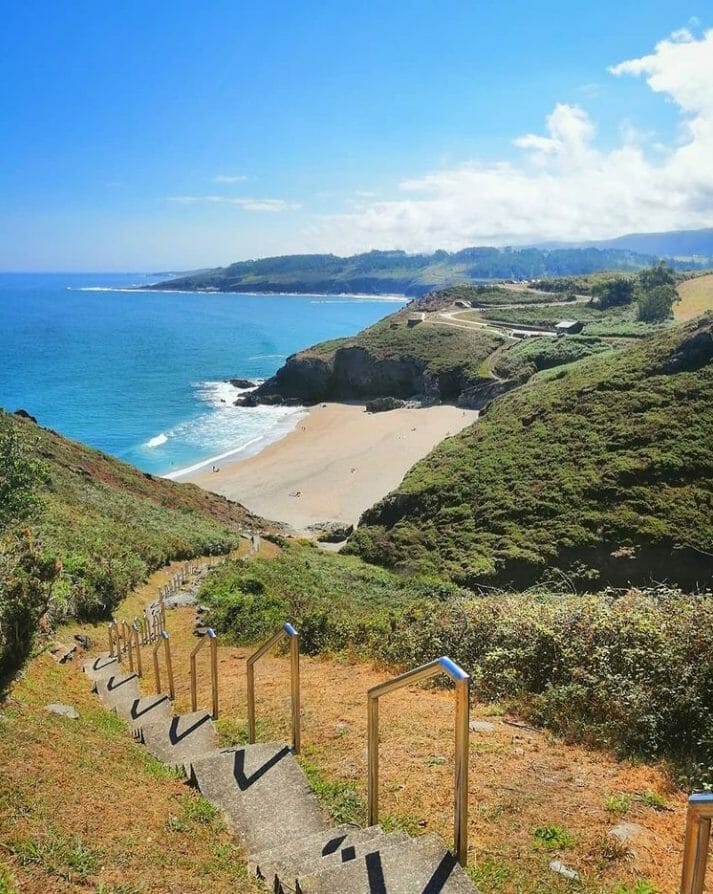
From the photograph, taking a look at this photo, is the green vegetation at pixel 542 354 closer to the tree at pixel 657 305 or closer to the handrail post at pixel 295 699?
the tree at pixel 657 305

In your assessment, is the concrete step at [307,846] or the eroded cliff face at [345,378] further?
the eroded cliff face at [345,378]

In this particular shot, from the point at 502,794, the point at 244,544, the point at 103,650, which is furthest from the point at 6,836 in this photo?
the point at 244,544

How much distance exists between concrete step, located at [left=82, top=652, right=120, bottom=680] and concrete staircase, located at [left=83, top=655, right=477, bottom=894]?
351cm

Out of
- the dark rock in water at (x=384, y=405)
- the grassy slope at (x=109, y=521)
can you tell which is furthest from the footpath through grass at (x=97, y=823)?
the dark rock in water at (x=384, y=405)

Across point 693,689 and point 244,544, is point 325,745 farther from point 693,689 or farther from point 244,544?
point 244,544

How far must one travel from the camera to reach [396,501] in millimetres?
31750

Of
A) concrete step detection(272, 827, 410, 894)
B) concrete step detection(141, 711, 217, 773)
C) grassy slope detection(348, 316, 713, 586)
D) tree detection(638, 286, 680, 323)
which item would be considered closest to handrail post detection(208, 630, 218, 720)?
concrete step detection(141, 711, 217, 773)

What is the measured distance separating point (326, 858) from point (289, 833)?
0.83 m

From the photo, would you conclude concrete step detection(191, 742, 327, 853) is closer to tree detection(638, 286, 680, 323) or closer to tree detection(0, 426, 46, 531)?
tree detection(0, 426, 46, 531)

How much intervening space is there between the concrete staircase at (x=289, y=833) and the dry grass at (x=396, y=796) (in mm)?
215

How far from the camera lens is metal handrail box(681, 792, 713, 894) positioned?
254 cm

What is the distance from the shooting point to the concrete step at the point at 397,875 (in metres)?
3.47

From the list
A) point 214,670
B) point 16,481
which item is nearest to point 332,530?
point 16,481

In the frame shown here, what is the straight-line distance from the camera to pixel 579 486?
27391 mm
